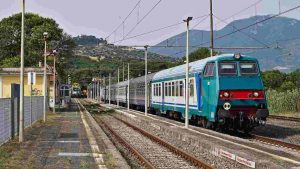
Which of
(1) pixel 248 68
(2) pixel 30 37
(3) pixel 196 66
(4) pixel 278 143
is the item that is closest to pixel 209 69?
(1) pixel 248 68

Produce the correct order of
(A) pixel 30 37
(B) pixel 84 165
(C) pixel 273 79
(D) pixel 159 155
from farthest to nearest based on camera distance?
(C) pixel 273 79
(A) pixel 30 37
(D) pixel 159 155
(B) pixel 84 165

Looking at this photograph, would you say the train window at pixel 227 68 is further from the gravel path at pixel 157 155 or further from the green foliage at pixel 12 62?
the green foliage at pixel 12 62

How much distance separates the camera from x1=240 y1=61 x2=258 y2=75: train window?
23.5 metres

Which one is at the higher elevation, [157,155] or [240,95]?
[240,95]

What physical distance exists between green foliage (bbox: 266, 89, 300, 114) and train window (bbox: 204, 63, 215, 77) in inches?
888

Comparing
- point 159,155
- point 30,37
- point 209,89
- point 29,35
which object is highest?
point 29,35

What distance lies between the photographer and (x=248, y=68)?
23.7 m

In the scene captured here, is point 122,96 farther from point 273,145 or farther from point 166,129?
point 273,145

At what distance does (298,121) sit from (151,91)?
1469 centimetres

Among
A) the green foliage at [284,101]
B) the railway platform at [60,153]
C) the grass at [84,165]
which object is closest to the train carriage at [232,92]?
the railway platform at [60,153]

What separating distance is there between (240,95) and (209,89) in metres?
1.52

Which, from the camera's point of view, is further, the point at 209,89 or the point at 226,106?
the point at 209,89

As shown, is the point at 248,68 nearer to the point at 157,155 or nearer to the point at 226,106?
the point at 226,106

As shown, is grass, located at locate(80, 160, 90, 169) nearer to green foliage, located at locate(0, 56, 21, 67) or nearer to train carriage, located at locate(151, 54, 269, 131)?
train carriage, located at locate(151, 54, 269, 131)
